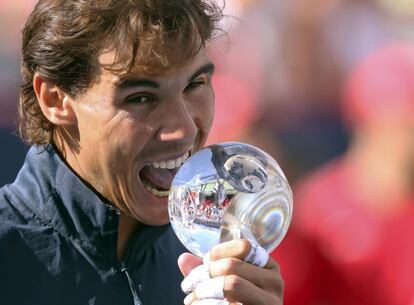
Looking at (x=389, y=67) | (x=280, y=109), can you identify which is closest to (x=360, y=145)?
(x=389, y=67)

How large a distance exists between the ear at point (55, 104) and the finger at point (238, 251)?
710 millimetres

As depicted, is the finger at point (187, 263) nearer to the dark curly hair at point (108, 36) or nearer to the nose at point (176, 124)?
the nose at point (176, 124)

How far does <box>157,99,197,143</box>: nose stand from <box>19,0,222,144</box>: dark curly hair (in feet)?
0.33

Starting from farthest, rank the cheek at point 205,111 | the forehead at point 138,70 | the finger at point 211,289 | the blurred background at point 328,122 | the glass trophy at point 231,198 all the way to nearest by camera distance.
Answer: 1. the blurred background at point 328,122
2. the cheek at point 205,111
3. the forehead at point 138,70
4. the glass trophy at point 231,198
5. the finger at point 211,289

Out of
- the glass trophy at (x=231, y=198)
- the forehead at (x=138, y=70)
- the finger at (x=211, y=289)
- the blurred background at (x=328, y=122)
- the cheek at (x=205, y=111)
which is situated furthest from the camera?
the blurred background at (x=328, y=122)

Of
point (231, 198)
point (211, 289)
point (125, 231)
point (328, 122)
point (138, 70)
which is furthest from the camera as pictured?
point (328, 122)

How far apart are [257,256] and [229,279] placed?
93 millimetres

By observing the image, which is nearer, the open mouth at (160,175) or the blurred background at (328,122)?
the open mouth at (160,175)

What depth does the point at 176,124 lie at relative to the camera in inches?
90.5

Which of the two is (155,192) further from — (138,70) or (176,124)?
(138,70)

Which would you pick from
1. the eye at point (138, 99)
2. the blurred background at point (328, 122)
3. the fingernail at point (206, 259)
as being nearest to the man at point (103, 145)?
the eye at point (138, 99)

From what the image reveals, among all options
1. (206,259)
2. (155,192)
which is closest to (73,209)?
(155,192)

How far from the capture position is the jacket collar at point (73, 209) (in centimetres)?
239

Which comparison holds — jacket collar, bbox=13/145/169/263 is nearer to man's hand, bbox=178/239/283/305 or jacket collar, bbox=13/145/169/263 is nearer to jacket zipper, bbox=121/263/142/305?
jacket zipper, bbox=121/263/142/305
